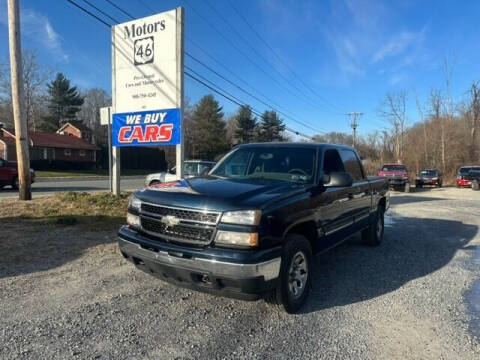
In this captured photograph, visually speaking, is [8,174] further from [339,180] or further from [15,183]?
[339,180]

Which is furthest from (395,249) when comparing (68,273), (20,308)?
(20,308)

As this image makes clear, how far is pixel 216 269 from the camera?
123 inches

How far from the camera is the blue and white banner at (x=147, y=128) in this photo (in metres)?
9.20

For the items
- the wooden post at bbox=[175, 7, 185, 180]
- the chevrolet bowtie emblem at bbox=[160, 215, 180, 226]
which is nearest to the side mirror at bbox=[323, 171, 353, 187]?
the chevrolet bowtie emblem at bbox=[160, 215, 180, 226]

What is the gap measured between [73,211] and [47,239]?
7.69 feet

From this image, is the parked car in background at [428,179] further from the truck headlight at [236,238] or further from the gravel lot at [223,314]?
the truck headlight at [236,238]

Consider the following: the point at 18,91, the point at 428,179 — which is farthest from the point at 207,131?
the point at 18,91

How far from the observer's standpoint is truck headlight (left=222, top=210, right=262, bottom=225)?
3.18m

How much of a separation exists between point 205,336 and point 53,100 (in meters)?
66.3

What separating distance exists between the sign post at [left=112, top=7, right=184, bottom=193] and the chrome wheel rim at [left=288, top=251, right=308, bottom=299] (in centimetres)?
595

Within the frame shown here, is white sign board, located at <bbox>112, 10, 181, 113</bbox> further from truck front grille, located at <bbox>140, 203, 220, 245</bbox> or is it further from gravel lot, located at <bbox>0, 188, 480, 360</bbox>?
truck front grille, located at <bbox>140, 203, 220, 245</bbox>

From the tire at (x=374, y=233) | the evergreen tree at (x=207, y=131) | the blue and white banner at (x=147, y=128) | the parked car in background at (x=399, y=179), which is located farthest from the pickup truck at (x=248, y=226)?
the evergreen tree at (x=207, y=131)

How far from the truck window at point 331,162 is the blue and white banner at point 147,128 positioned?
196 inches

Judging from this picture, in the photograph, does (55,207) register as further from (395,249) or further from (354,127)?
(354,127)
